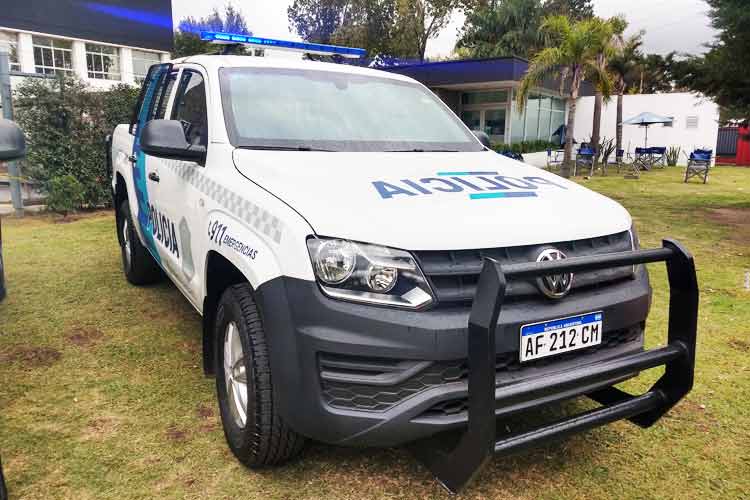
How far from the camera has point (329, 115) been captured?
3.02m

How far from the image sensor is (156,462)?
8.04 ft

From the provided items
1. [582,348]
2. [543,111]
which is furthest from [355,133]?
[543,111]

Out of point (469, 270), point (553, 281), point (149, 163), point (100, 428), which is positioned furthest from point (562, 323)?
point (149, 163)

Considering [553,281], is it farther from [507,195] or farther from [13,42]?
[13,42]

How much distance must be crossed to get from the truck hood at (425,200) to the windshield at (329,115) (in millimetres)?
173

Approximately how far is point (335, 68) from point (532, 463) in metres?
2.39

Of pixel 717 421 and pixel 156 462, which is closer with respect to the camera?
pixel 156 462

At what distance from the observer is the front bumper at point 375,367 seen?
73.9 inches

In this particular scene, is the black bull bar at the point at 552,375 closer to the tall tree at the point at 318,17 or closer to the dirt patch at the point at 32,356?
the dirt patch at the point at 32,356

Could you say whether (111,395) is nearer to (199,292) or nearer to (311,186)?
(199,292)

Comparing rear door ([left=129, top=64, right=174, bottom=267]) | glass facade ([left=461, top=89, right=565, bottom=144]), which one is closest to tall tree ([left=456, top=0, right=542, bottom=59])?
glass facade ([left=461, top=89, right=565, bottom=144])

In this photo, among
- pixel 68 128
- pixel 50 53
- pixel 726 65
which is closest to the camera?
pixel 68 128

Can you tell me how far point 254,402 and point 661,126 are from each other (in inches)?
1133

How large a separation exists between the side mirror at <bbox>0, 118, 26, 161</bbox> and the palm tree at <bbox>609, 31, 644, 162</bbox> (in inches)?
970
